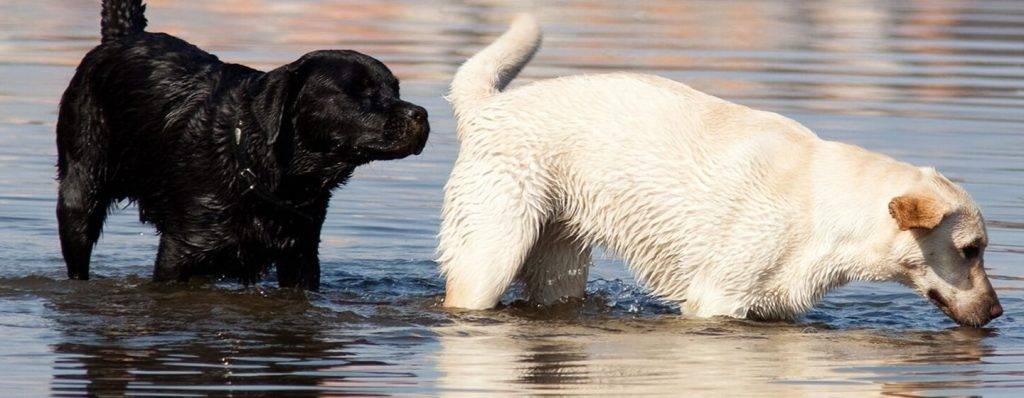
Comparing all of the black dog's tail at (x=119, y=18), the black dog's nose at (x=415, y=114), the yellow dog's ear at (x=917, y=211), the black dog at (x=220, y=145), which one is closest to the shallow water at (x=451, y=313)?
the black dog at (x=220, y=145)

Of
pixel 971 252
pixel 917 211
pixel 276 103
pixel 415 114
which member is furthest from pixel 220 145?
pixel 971 252

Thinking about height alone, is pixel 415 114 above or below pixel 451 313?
above

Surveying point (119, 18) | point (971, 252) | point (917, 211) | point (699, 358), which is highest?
point (119, 18)

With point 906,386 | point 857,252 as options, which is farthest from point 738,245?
point 906,386

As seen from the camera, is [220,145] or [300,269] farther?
[300,269]

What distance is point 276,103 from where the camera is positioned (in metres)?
7.77

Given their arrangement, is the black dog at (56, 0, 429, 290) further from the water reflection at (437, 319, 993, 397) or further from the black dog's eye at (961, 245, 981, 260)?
the black dog's eye at (961, 245, 981, 260)

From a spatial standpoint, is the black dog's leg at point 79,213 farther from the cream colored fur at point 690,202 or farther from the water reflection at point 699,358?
the water reflection at point 699,358

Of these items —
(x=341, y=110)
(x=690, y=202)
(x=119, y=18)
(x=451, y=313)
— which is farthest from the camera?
(x=119, y=18)

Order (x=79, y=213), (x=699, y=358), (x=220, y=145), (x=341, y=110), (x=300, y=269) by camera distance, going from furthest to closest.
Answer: (x=79, y=213) → (x=300, y=269) → (x=220, y=145) → (x=341, y=110) → (x=699, y=358)

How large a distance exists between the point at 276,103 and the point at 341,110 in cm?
30

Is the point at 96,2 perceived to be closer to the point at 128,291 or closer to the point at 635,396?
the point at 128,291

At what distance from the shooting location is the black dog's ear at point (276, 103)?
7773mm

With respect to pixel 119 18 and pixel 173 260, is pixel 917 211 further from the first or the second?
pixel 119 18
